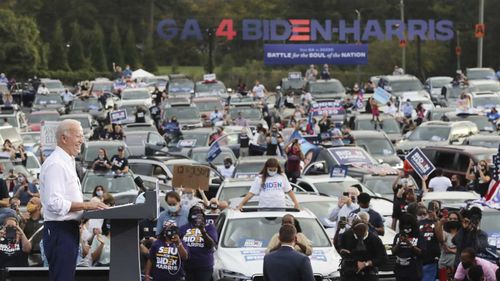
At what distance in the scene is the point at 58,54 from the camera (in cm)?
9544

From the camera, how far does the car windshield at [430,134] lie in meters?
36.9

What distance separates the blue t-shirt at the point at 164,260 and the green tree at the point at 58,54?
79559mm

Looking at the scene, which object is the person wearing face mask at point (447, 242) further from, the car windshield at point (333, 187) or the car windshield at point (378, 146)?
the car windshield at point (378, 146)

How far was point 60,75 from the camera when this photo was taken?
91375 mm

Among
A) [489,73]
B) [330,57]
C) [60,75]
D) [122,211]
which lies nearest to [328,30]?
[330,57]

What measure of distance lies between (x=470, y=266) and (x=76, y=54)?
3249 inches

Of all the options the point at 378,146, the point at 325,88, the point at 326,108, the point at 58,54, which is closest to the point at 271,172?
the point at 378,146

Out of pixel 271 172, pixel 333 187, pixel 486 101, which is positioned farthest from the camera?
pixel 486 101

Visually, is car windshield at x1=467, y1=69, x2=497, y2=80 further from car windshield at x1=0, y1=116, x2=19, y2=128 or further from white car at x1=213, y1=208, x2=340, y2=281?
white car at x1=213, y1=208, x2=340, y2=281

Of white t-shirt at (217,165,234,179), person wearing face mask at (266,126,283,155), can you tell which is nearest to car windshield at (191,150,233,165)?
person wearing face mask at (266,126,283,155)

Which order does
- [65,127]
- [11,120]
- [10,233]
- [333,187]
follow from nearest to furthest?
[65,127], [10,233], [333,187], [11,120]

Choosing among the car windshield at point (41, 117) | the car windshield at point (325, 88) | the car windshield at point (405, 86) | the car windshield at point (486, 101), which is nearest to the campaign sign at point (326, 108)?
the car windshield at point (486, 101)

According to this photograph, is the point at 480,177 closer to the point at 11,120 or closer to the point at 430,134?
the point at 430,134

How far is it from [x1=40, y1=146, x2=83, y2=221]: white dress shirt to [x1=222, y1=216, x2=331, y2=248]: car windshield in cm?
826
